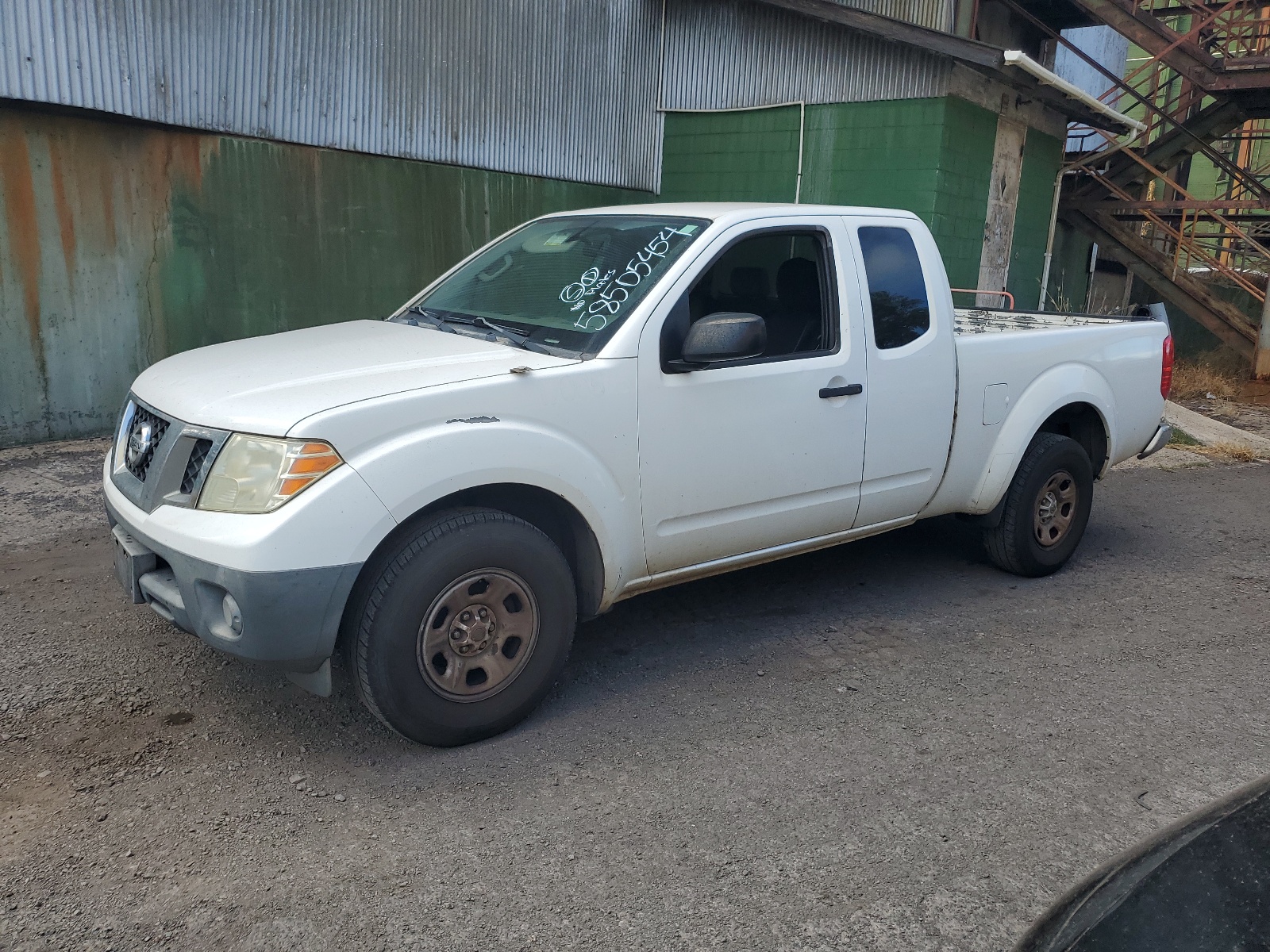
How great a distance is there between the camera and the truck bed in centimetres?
534

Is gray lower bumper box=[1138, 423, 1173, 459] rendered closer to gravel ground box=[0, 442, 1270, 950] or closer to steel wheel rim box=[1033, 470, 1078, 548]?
steel wheel rim box=[1033, 470, 1078, 548]

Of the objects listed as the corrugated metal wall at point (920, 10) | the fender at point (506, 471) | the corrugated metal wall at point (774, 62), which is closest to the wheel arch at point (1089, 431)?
the fender at point (506, 471)

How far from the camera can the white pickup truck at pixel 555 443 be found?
3.07 m

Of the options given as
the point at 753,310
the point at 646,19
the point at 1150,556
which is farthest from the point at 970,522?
the point at 646,19

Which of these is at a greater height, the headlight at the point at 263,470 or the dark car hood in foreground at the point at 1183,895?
the headlight at the point at 263,470

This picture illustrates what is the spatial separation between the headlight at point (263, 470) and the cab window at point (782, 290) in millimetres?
1777

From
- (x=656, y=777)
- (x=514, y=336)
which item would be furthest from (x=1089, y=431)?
(x=656, y=777)

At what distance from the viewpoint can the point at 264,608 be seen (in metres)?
2.95

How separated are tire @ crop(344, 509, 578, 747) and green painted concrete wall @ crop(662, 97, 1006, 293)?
8706 mm

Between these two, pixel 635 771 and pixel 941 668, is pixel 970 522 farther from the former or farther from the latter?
pixel 635 771

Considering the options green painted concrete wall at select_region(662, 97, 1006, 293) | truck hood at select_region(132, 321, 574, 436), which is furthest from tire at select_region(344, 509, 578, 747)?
green painted concrete wall at select_region(662, 97, 1006, 293)

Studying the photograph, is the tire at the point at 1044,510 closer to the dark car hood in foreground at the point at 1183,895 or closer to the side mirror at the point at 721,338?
the side mirror at the point at 721,338

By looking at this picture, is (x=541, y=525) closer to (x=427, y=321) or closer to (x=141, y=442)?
(x=427, y=321)

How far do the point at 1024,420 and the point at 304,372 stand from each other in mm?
3515
